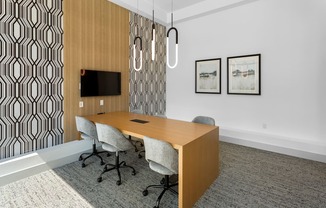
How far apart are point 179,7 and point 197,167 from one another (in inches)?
178

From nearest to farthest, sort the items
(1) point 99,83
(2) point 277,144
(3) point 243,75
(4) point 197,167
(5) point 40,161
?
1. (4) point 197,167
2. (5) point 40,161
3. (2) point 277,144
4. (1) point 99,83
5. (3) point 243,75

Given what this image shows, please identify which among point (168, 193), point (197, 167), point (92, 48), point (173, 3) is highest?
point (173, 3)

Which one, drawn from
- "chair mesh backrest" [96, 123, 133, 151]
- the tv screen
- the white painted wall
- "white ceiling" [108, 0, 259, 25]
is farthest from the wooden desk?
"white ceiling" [108, 0, 259, 25]

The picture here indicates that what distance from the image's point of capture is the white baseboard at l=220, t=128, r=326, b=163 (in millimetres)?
3496

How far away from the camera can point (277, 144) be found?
394 cm

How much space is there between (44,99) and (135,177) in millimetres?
2142

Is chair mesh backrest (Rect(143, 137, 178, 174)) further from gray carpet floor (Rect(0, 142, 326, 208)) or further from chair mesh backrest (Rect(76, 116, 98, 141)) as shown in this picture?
chair mesh backrest (Rect(76, 116, 98, 141))

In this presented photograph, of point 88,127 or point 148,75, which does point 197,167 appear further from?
point 148,75

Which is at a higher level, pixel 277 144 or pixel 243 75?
pixel 243 75

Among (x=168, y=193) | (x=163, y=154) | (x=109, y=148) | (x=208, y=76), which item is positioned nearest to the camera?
(x=163, y=154)

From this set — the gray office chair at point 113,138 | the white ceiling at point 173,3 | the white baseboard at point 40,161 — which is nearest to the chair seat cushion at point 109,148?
the gray office chair at point 113,138

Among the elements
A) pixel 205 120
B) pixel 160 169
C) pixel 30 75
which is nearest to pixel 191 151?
pixel 160 169

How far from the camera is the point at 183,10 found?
5.20 metres

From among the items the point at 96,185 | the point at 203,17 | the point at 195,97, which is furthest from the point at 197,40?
the point at 96,185
